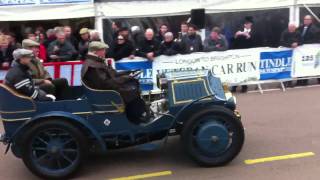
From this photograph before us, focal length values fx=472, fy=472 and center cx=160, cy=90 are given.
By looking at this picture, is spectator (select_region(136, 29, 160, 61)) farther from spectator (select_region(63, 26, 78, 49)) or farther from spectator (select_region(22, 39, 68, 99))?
spectator (select_region(22, 39, 68, 99))

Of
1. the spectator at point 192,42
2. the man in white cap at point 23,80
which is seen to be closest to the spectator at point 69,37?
the spectator at point 192,42

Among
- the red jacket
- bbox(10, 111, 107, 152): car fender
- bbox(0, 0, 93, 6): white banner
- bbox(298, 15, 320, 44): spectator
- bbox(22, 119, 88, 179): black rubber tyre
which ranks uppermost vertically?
bbox(0, 0, 93, 6): white banner

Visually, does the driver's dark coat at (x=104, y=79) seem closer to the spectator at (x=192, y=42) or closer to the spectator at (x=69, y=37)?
the spectator at (x=192, y=42)

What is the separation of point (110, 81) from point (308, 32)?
22.9 ft

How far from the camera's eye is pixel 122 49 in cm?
988

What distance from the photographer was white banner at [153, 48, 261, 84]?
9953mm

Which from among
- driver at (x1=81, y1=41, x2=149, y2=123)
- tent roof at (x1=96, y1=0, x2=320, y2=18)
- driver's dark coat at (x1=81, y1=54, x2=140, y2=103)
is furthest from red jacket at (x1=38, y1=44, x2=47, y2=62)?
driver's dark coat at (x1=81, y1=54, x2=140, y2=103)

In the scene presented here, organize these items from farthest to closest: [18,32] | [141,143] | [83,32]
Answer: [18,32] < [83,32] < [141,143]

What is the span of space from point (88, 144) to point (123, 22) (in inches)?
258

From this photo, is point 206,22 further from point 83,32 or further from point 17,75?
point 17,75

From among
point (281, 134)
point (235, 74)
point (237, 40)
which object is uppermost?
point (237, 40)

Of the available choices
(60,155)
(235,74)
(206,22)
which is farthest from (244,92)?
(60,155)

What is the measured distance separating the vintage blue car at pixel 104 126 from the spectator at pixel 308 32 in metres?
5.99

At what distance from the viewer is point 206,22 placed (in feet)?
40.2
